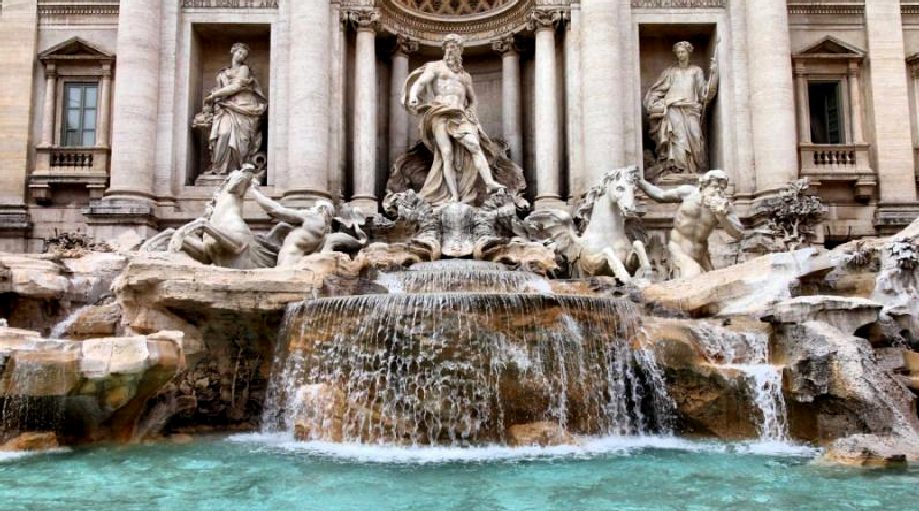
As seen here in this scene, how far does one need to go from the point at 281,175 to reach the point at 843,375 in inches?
448

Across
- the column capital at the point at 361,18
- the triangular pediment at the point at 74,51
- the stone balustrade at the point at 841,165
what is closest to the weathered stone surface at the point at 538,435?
the stone balustrade at the point at 841,165

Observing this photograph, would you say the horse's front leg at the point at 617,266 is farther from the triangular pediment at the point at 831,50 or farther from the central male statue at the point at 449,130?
the triangular pediment at the point at 831,50

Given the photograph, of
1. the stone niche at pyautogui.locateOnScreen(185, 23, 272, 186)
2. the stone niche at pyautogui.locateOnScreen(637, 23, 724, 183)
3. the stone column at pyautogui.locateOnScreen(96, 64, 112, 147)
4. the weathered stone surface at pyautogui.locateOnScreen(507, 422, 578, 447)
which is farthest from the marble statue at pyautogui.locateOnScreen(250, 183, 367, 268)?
the stone niche at pyautogui.locateOnScreen(637, 23, 724, 183)

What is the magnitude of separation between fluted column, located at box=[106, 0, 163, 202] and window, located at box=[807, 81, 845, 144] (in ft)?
46.4

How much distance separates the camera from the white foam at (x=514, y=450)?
7449mm

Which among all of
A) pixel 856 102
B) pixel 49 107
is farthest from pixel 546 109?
pixel 49 107

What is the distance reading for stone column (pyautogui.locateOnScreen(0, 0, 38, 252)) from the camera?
1630 centimetres

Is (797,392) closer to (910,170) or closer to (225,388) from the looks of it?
(225,388)

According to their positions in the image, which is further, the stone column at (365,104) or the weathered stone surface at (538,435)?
the stone column at (365,104)

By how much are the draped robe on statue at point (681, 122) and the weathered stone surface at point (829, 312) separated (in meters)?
8.17

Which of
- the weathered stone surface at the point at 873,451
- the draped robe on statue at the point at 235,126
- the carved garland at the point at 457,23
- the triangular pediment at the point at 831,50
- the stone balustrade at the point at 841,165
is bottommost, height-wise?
the weathered stone surface at the point at 873,451

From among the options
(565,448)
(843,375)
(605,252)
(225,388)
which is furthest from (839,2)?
(225,388)

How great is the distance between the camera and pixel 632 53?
652 inches

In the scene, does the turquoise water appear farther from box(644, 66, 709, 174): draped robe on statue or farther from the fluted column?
box(644, 66, 709, 174): draped robe on statue
